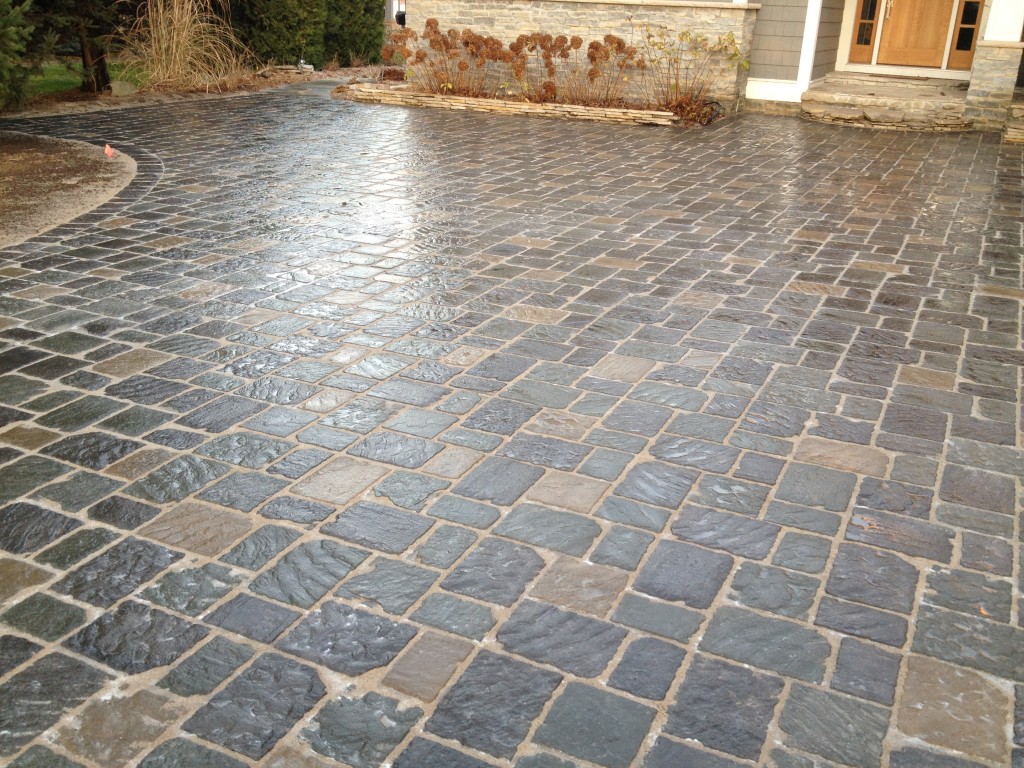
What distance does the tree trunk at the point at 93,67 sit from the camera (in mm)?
11922

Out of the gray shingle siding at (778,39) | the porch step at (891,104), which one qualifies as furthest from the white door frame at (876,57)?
the gray shingle siding at (778,39)

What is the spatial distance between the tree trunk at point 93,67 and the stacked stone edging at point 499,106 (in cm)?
308

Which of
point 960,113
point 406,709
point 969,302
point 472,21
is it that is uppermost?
point 472,21

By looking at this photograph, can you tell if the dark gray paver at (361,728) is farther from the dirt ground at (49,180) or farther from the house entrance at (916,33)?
the house entrance at (916,33)

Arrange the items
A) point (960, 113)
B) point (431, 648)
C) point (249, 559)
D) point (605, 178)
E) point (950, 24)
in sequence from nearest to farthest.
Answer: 1. point (431, 648)
2. point (249, 559)
3. point (605, 178)
4. point (960, 113)
5. point (950, 24)

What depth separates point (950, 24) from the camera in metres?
12.5

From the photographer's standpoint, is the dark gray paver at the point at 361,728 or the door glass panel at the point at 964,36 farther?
the door glass panel at the point at 964,36

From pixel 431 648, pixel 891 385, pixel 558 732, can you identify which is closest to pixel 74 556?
pixel 431 648

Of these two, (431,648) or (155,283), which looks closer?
(431,648)

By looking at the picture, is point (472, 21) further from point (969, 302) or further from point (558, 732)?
point (558, 732)

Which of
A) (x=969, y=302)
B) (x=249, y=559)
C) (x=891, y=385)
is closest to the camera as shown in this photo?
(x=249, y=559)

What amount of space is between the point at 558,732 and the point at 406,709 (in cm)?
37

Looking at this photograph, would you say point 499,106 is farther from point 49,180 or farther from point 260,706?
point 260,706

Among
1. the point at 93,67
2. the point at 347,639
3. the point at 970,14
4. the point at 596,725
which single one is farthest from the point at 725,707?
the point at 970,14
